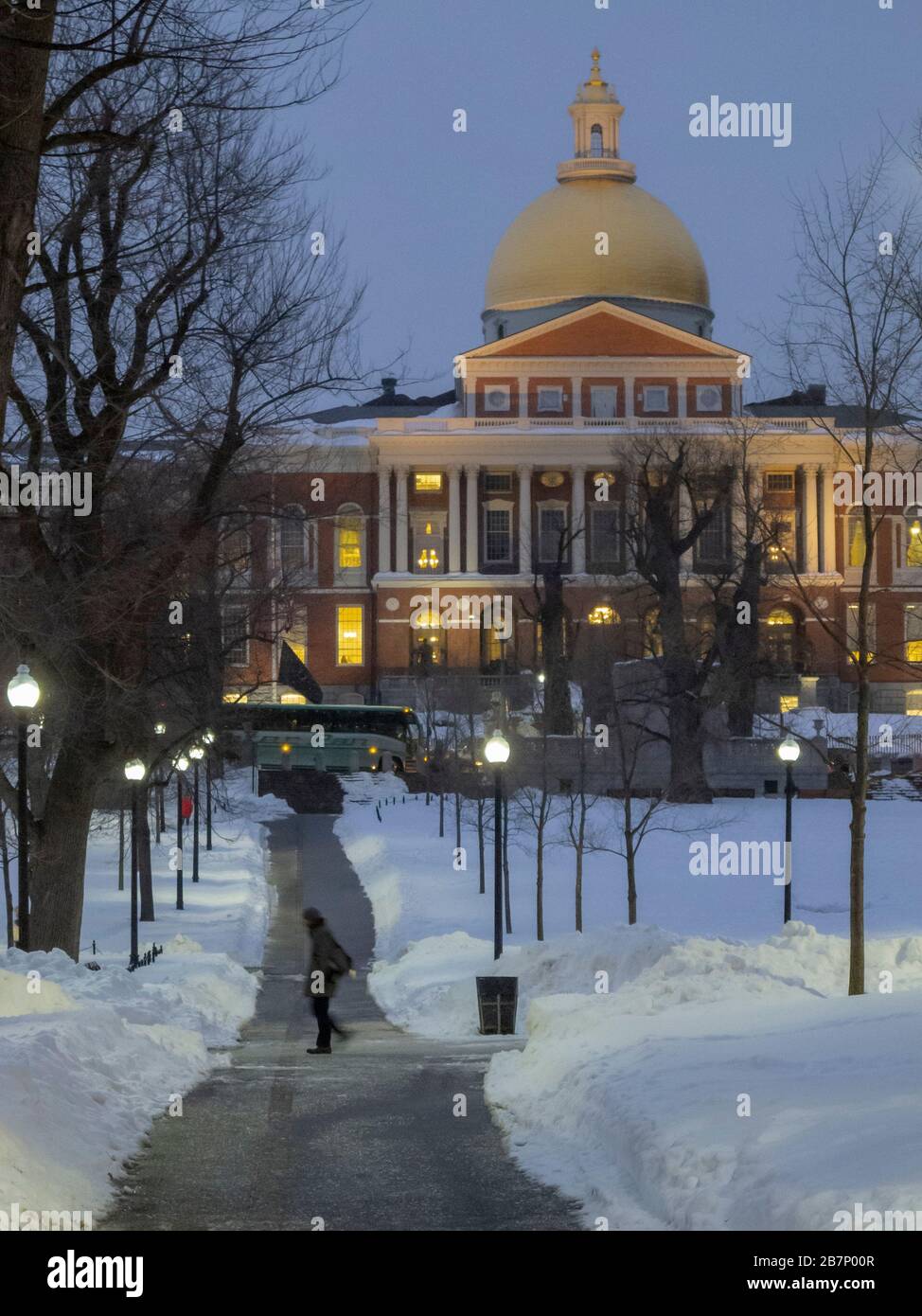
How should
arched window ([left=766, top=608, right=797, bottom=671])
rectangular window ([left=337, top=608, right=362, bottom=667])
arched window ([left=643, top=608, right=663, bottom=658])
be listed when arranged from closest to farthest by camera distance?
arched window ([left=643, top=608, right=663, bottom=658]), arched window ([left=766, top=608, right=797, bottom=671]), rectangular window ([left=337, top=608, right=362, bottom=667])

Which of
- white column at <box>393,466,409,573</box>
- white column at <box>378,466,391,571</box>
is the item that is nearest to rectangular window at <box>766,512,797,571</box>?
white column at <box>393,466,409,573</box>

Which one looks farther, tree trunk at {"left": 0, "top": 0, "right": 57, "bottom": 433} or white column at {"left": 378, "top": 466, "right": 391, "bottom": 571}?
white column at {"left": 378, "top": 466, "right": 391, "bottom": 571}

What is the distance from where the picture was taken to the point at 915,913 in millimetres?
36750

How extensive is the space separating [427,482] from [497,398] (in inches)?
214

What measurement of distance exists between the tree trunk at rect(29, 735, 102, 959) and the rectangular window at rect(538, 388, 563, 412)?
7203 cm

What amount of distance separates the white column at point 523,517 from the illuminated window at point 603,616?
6.34 metres

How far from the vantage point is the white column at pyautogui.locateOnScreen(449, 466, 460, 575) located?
91250mm

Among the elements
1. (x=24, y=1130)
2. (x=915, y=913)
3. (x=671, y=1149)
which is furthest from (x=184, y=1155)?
(x=915, y=913)

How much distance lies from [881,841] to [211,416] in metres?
30.6

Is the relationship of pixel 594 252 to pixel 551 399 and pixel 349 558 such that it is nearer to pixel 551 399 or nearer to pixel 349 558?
pixel 551 399

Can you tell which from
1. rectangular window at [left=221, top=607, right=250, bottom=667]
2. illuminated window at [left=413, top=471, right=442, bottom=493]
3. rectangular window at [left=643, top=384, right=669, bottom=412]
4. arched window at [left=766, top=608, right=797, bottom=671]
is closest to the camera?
rectangular window at [left=221, top=607, right=250, bottom=667]

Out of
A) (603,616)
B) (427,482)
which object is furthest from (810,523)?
(427,482)

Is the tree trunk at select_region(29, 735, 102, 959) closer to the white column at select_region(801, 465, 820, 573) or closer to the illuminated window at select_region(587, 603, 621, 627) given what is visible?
the illuminated window at select_region(587, 603, 621, 627)

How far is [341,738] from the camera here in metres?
71.1
